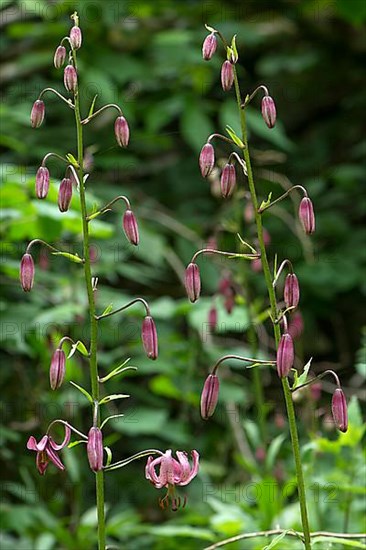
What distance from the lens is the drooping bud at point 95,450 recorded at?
5.30ft

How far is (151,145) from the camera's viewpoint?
5273 millimetres

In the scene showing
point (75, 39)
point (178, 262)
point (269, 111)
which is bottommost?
point (269, 111)

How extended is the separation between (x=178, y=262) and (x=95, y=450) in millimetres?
2753

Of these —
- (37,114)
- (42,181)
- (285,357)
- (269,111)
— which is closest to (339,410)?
(285,357)

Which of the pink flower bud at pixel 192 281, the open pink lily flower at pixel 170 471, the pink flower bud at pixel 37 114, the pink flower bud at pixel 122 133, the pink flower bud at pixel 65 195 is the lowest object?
the open pink lily flower at pixel 170 471

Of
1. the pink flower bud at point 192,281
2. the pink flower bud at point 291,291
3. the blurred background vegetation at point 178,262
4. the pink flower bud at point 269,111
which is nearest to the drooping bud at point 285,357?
the pink flower bud at point 291,291

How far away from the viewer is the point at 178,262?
4344 mm

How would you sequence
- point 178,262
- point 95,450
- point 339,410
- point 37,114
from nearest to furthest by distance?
1. point 95,450
2. point 339,410
3. point 37,114
4. point 178,262

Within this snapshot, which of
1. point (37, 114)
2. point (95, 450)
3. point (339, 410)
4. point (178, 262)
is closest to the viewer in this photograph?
point (95, 450)

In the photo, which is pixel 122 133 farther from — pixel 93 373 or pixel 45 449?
pixel 45 449

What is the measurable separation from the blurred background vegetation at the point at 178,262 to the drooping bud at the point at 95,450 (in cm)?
102

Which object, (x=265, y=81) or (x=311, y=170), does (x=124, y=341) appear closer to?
(x=311, y=170)

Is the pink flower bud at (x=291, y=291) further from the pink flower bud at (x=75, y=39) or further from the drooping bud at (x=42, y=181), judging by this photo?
the pink flower bud at (x=75, y=39)

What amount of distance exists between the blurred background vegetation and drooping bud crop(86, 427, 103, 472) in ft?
3.35
